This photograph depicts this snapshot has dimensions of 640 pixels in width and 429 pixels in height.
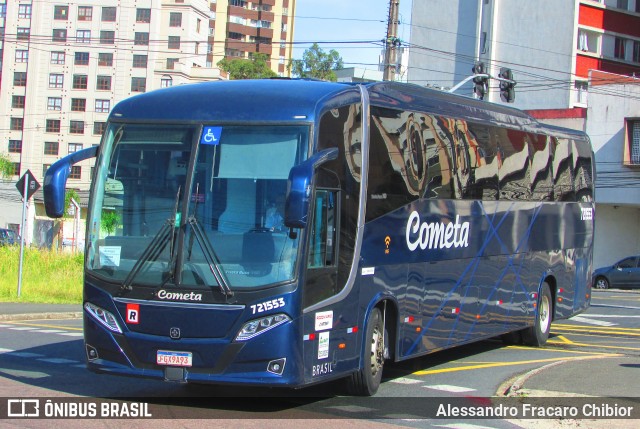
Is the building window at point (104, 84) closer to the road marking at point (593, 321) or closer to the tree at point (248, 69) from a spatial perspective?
the tree at point (248, 69)

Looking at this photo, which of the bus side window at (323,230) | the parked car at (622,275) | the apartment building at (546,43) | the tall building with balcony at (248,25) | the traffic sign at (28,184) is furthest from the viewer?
the tall building with balcony at (248,25)

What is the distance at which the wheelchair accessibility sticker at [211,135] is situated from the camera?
33.0 ft

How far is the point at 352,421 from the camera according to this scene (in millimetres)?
9766

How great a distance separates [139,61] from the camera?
97.6 m

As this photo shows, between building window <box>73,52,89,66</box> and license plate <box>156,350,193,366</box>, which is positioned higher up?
building window <box>73,52,89,66</box>

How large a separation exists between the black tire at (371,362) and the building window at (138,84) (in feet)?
289

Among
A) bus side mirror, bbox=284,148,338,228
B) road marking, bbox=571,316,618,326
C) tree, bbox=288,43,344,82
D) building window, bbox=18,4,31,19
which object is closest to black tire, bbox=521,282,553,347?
road marking, bbox=571,316,618,326

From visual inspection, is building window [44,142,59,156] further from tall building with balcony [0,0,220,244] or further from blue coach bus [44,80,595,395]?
blue coach bus [44,80,595,395]

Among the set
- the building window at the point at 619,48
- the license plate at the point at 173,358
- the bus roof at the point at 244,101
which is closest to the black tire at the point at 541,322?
the bus roof at the point at 244,101

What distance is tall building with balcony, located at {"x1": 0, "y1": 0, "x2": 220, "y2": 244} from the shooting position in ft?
318

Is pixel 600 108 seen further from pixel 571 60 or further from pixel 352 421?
pixel 352 421

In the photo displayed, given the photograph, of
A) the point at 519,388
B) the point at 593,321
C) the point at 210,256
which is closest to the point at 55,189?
the point at 210,256

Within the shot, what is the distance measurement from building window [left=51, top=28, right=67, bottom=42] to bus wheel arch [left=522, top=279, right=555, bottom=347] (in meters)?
87.5

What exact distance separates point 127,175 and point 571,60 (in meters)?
56.6
